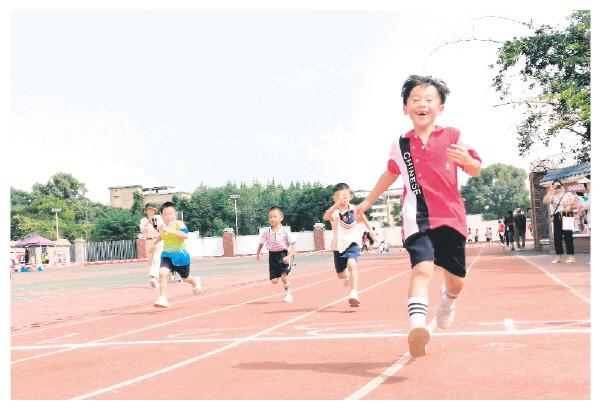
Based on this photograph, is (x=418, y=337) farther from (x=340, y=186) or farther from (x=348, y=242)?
(x=348, y=242)

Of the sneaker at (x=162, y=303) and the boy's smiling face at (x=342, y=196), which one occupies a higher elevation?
the boy's smiling face at (x=342, y=196)

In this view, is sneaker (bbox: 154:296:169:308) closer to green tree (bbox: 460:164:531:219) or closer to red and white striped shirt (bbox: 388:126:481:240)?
red and white striped shirt (bbox: 388:126:481:240)

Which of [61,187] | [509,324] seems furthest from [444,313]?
[61,187]

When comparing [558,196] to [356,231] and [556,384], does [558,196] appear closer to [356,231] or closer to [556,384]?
[356,231]

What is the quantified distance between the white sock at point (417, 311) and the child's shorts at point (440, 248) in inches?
11.1

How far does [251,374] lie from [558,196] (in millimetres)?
12944

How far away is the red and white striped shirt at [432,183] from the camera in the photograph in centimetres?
480

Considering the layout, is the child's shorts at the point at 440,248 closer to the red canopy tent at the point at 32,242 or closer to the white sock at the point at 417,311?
the white sock at the point at 417,311

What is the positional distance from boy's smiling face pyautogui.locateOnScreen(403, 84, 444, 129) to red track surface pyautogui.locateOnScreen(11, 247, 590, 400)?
5.86 feet

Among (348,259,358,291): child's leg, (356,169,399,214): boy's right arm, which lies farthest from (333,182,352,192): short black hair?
(356,169,399,214): boy's right arm

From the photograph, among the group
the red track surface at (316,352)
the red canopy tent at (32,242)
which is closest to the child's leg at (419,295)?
the red track surface at (316,352)

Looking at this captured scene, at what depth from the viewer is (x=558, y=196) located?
16484 millimetres

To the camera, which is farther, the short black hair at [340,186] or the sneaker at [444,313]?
the short black hair at [340,186]

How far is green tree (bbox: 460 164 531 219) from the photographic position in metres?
125
